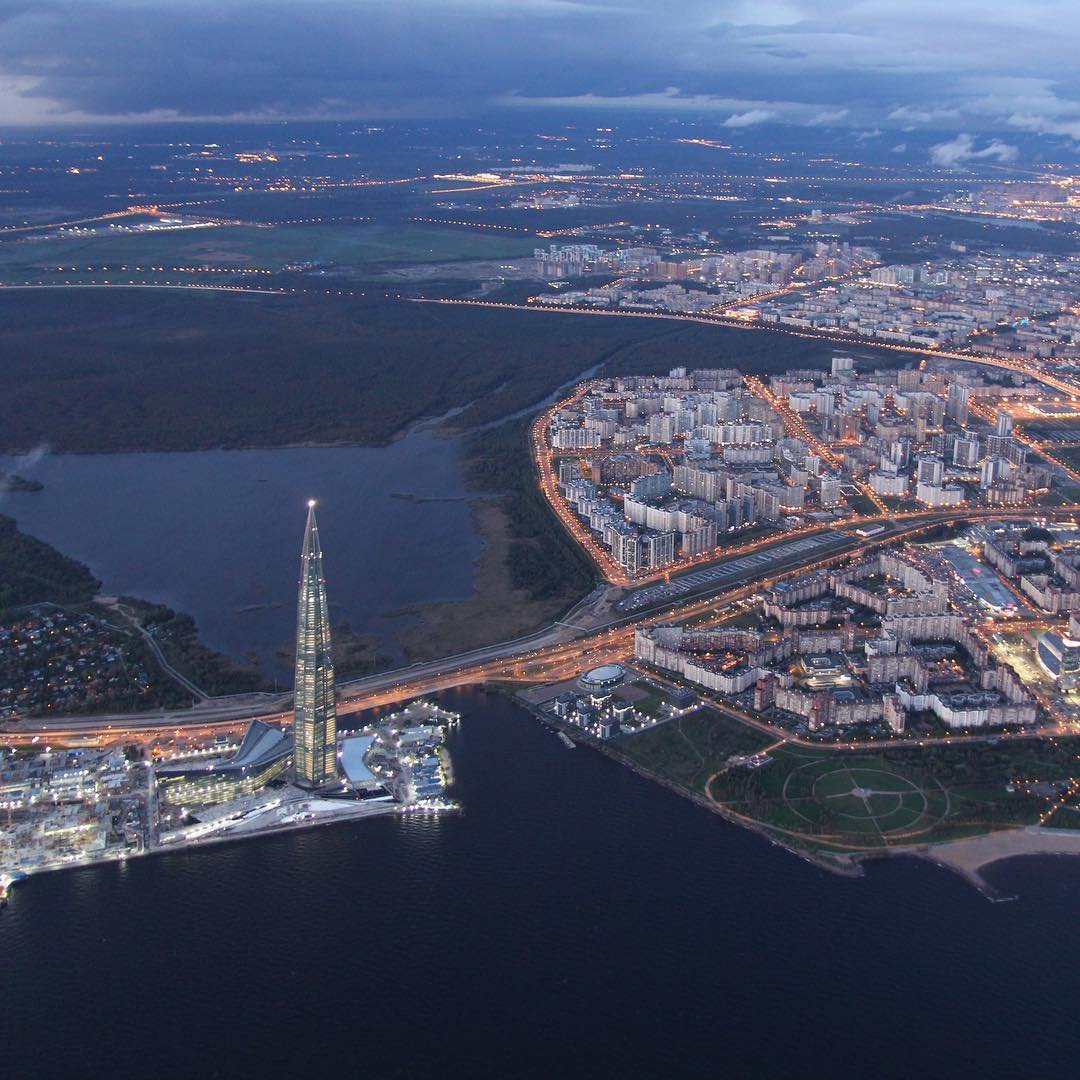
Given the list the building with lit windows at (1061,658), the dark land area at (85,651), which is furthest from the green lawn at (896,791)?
the dark land area at (85,651)

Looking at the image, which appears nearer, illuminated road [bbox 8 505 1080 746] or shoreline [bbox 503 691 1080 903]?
shoreline [bbox 503 691 1080 903]

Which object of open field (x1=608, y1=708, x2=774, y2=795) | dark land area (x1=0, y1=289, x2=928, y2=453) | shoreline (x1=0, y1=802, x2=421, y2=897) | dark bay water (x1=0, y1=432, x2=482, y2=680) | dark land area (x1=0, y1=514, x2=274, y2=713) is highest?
open field (x1=608, y1=708, x2=774, y2=795)

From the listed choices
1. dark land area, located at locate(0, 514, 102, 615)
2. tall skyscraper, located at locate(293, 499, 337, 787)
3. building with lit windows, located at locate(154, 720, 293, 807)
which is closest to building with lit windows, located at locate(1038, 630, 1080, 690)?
tall skyscraper, located at locate(293, 499, 337, 787)

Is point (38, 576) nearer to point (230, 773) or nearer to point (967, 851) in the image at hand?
point (230, 773)

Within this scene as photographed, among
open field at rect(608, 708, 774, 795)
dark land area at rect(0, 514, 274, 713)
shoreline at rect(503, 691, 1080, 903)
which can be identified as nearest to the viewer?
shoreline at rect(503, 691, 1080, 903)

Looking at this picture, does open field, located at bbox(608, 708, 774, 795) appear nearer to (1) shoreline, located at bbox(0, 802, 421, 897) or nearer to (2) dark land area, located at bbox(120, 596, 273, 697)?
(1) shoreline, located at bbox(0, 802, 421, 897)

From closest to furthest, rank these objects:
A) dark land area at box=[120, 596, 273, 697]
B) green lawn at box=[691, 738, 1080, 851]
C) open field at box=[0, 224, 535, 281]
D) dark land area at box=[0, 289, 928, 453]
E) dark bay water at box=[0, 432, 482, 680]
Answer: green lawn at box=[691, 738, 1080, 851], dark land area at box=[120, 596, 273, 697], dark bay water at box=[0, 432, 482, 680], dark land area at box=[0, 289, 928, 453], open field at box=[0, 224, 535, 281]
